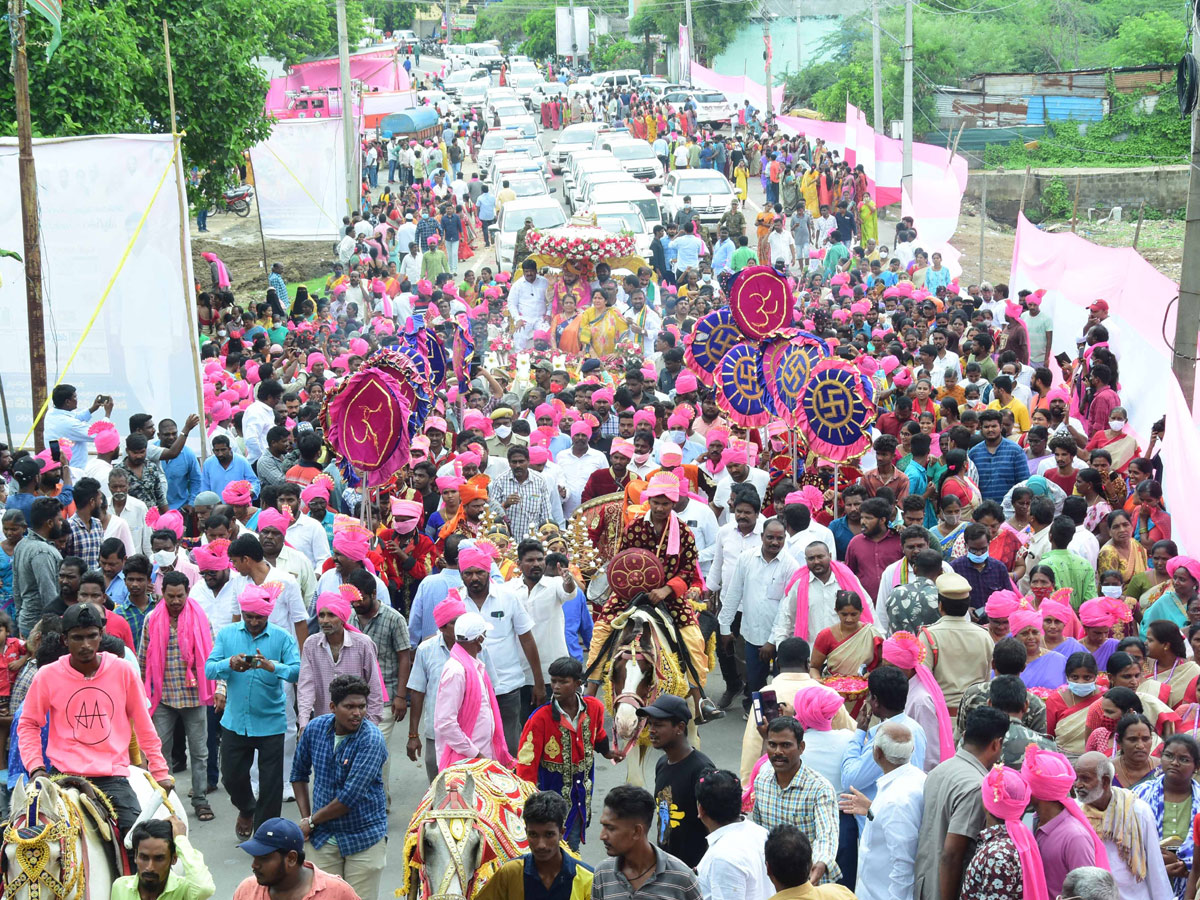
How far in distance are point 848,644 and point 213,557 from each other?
12.6 ft

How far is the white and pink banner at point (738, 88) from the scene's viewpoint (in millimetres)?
48719

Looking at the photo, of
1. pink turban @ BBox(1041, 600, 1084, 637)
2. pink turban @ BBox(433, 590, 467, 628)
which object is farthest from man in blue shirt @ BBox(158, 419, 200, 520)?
pink turban @ BBox(1041, 600, 1084, 637)

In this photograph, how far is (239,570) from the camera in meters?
9.22

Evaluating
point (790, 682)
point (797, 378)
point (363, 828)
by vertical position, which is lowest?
point (363, 828)

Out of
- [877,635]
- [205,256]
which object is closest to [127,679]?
[877,635]

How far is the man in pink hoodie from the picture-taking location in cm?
713

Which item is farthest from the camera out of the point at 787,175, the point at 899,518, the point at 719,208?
the point at 787,175

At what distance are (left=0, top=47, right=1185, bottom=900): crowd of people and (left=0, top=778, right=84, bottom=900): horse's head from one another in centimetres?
48

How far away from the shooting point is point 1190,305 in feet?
44.0

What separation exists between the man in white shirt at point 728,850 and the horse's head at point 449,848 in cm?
97

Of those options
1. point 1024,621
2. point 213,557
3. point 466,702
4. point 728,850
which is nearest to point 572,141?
point 213,557

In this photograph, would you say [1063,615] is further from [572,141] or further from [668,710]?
[572,141]

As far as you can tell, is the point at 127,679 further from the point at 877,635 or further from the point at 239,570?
the point at 877,635

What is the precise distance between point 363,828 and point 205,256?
58.3 feet
